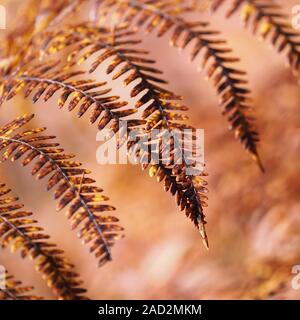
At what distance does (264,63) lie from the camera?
2.92 meters

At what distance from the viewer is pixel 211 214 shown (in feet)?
7.11

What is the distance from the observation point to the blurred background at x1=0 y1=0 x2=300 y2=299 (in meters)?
1.80

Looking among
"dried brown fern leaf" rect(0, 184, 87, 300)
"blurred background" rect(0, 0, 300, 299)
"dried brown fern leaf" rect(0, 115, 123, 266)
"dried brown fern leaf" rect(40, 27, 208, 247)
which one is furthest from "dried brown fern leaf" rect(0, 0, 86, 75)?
"blurred background" rect(0, 0, 300, 299)

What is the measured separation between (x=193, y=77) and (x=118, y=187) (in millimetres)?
1070

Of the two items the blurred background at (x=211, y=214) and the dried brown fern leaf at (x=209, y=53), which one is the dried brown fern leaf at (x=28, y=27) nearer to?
the dried brown fern leaf at (x=209, y=53)

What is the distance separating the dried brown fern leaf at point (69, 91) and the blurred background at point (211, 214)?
0.96m

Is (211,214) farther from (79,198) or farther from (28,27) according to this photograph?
(28,27)

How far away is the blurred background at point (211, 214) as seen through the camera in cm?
180

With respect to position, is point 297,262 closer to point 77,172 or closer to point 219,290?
point 219,290

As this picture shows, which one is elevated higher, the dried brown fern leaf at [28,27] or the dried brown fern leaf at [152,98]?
the dried brown fern leaf at [28,27]

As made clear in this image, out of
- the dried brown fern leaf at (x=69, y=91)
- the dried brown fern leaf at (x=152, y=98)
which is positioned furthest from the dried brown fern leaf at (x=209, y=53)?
the dried brown fern leaf at (x=69, y=91)

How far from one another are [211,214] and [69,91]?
4.50 feet

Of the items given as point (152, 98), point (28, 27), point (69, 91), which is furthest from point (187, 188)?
point (28, 27)

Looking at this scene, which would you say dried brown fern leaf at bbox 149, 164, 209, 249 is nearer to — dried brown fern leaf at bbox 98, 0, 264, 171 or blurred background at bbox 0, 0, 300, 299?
dried brown fern leaf at bbox 98, 0, 264, 171
